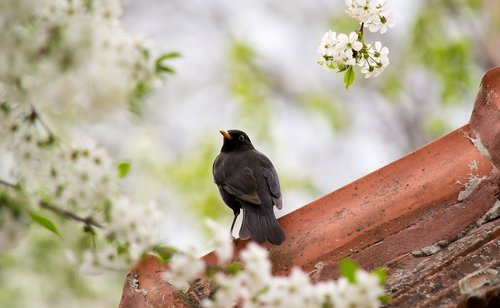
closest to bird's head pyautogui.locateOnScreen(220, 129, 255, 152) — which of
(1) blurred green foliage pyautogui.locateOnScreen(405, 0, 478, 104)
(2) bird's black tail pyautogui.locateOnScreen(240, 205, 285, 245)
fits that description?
(2) bird's black tail pyautogui.locateOnScreen(240, 205, 285, 245)

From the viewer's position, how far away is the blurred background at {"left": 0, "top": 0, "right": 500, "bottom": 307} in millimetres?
6859

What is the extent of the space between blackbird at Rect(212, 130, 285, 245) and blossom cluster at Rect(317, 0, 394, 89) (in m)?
1.02

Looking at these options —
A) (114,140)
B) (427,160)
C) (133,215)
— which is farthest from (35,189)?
(114,140)

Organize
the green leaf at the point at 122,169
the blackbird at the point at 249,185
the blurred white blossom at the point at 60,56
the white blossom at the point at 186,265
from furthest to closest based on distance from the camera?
1. the blackbird at the point at 249,185
2. the green leaf at the point at 122,169
3. the white blossom at the point at 186,265
4. the blurred white blossom at the point at 60,56

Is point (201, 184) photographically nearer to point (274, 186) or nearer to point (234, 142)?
point (234, 142)

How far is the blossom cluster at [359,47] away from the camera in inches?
98.0

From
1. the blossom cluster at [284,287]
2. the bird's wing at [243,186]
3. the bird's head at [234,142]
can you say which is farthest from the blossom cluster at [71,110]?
the bird's head at [234,142]

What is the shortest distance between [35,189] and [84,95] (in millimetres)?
358

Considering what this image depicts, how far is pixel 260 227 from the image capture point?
10.9 feet

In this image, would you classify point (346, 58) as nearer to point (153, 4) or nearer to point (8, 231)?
point (8, 231)

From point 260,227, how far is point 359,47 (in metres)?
1.11

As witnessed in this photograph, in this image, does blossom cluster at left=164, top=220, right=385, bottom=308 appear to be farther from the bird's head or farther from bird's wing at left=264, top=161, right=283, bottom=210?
the bird's head

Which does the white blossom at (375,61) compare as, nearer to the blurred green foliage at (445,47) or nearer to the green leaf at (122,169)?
the green leaf at (122,169)

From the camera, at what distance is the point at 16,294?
593 cm
